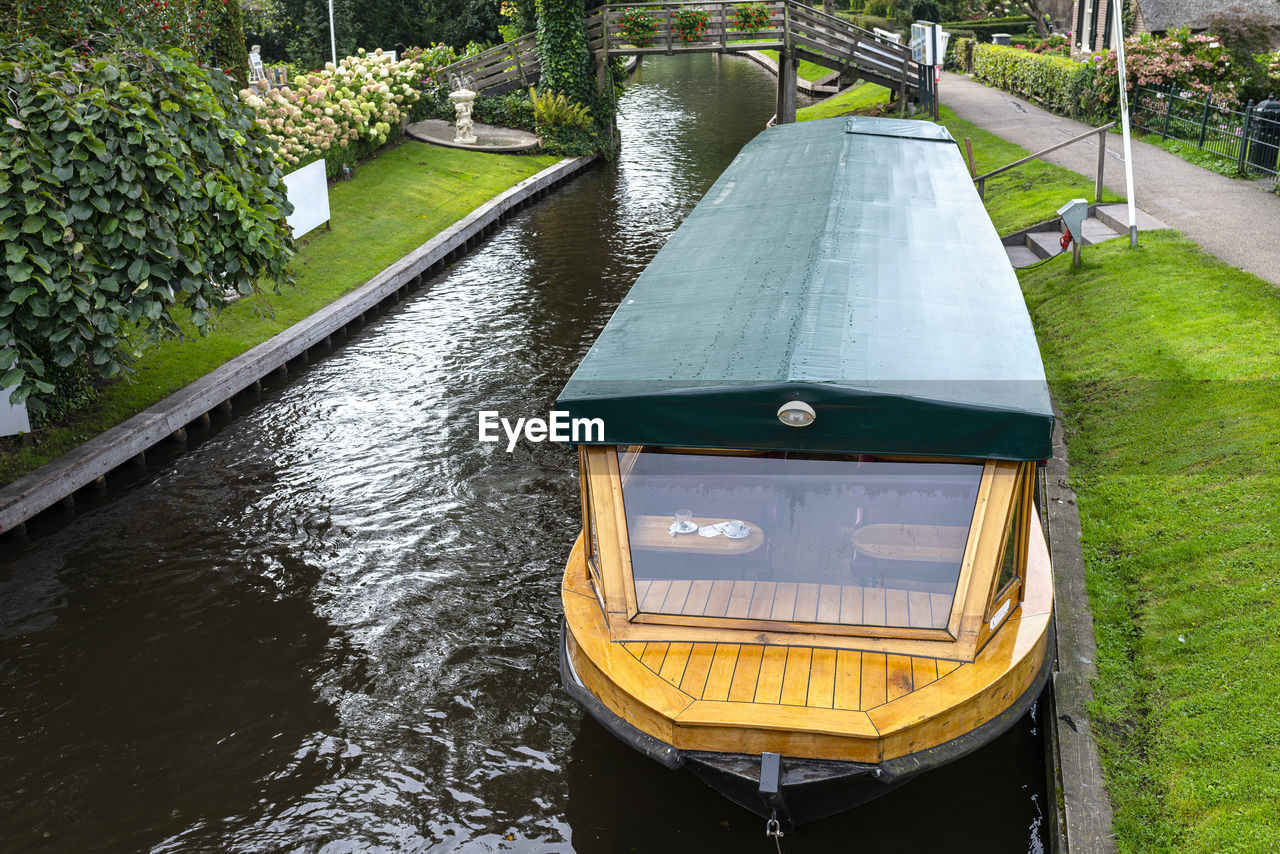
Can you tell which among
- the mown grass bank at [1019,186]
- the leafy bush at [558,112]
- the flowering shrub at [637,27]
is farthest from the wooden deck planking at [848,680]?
the flowering shrub at [637,27]

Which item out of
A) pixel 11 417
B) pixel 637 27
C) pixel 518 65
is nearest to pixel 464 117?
pixel 518 65

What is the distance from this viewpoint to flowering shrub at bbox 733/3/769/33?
29.3 m

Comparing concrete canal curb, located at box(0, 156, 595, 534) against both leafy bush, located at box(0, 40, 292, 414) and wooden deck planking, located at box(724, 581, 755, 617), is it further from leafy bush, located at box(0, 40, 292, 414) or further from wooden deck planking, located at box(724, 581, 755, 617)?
wooden deck planking, located at box(724, 581, 755, 617)

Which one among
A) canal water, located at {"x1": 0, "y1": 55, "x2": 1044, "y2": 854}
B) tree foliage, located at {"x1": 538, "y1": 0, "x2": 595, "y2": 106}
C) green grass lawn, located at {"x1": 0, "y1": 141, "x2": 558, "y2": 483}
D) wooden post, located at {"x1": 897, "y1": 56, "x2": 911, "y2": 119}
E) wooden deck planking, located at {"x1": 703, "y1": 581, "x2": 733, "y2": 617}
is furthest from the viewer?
wooden post, located at {"x1": 897, "y1": 56, "x2": 911, "y2": 119}

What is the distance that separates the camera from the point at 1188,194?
1664 centimetres

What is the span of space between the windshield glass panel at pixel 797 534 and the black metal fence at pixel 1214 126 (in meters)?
14.3

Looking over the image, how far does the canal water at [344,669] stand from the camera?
6426 mm

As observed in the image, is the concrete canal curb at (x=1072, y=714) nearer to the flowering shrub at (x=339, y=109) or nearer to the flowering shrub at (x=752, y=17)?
the flowering shrub at (x=339, y=109)

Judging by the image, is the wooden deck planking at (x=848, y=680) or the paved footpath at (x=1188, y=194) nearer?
the wooden deck planking at (x=848, y=680)

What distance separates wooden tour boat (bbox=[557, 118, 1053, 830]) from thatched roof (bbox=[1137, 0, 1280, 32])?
95.9 feet

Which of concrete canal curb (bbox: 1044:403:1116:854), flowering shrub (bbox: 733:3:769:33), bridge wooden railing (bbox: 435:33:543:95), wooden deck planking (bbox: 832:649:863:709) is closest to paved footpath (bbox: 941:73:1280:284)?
concrete canal curb (bbox: 1044:403:1116:854)

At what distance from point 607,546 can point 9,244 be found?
19.1 ft

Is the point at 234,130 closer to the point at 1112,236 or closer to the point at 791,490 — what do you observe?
the point at 791,490

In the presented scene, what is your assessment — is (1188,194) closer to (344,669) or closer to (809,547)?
(809,547)
